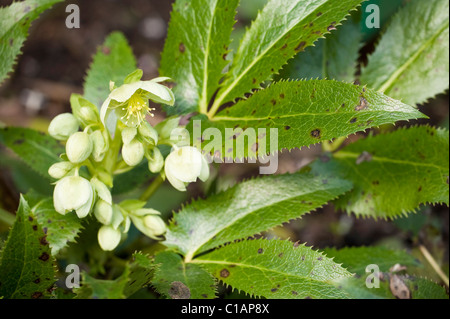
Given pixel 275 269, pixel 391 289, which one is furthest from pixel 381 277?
pixel 275 269

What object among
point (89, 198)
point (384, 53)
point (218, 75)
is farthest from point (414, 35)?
point (89, 198)

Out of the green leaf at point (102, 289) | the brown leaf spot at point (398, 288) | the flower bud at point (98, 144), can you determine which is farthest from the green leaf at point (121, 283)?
the brown leaf spot at point (398, 288)

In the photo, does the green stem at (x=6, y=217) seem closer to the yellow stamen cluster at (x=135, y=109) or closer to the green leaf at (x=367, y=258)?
the yellow stamen cluster at (x=135, y=109)

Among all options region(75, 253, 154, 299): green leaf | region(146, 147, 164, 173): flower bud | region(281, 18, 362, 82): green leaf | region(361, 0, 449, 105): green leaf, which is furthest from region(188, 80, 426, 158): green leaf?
region(361, 0, 449, 105): green leaf

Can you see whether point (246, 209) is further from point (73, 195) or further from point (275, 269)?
point (73, 195)

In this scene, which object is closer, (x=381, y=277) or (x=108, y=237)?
(x=108, y=237)
